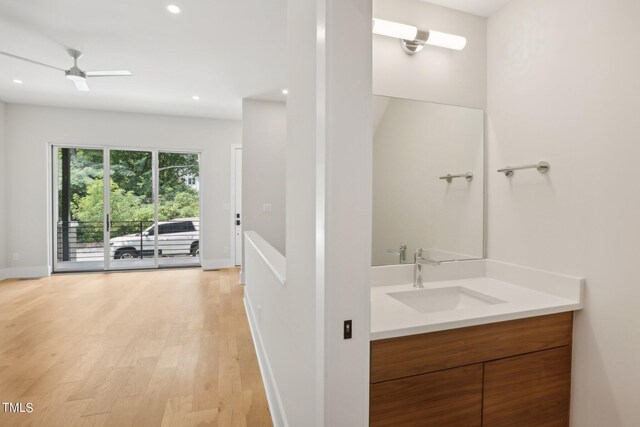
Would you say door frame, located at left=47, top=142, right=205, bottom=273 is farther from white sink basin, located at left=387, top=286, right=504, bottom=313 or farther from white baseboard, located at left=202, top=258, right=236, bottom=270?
white sink basin, located at left=387, top=286, right=504, bottom=313

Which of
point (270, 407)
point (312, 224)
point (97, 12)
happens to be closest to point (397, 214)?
point (312, 224)

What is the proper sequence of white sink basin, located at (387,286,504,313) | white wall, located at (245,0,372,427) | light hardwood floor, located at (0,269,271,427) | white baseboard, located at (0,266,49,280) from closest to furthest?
1. white wall, located at (245,0,372,427)
2. white sink basin, located at (387,286,504,313)
3. light hardwood floor, located at (0,269,271,427)
4. white baseboard, located at (0,266,49,280)

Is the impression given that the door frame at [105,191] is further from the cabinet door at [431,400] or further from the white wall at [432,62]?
the cabinet door at [431,400]

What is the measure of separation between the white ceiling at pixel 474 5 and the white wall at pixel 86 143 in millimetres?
4998

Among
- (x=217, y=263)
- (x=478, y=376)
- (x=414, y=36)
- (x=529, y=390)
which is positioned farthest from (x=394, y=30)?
(x=217, y=263)

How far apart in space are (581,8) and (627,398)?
1708 millimetres

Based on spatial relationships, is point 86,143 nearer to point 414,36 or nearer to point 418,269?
point 414,36

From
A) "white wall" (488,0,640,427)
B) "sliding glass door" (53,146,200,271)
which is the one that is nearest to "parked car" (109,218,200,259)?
"sliding glass door" (53,146,200,271)

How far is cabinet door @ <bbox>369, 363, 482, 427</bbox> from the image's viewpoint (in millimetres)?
1128

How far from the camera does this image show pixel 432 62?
192 centimetres

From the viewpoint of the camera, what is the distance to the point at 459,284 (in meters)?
1.85

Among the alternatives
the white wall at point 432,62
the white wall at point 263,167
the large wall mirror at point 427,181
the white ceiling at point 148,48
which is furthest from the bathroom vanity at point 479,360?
the white wall at point 263,167

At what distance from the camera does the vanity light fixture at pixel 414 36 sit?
5.66ft

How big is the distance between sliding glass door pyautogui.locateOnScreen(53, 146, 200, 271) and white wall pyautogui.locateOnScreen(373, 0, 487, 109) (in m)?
5.13
